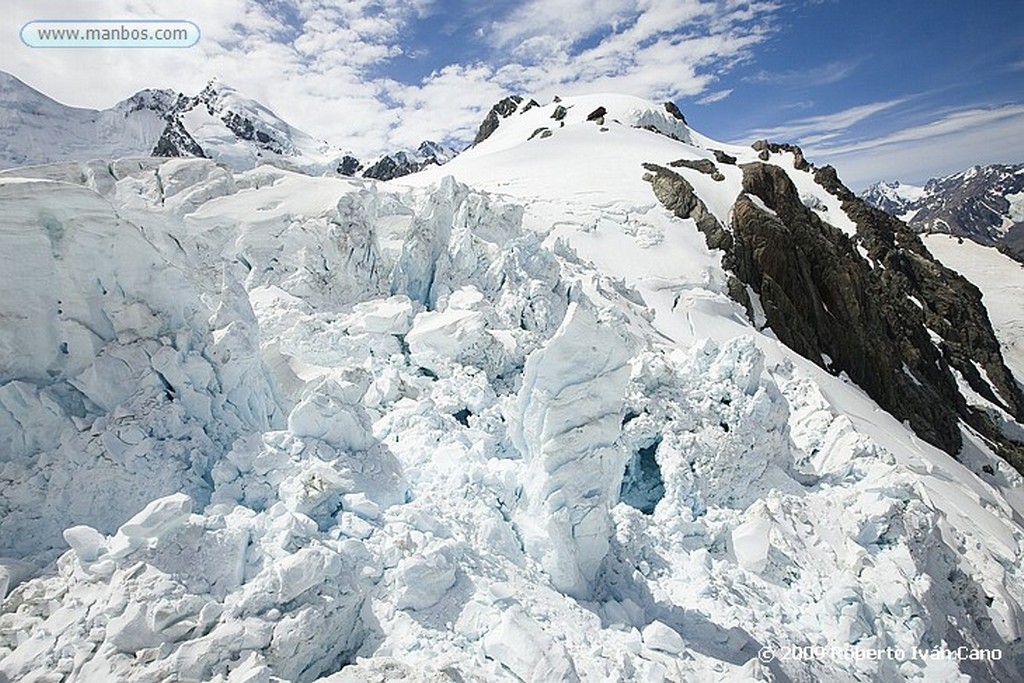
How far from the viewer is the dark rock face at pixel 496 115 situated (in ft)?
218

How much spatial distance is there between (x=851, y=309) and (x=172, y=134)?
97624 mm

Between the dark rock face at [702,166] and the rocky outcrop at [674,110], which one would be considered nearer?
the dark rock face at [702,166]

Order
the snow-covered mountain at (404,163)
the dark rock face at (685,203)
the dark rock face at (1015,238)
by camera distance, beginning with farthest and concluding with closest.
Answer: the dark rock face at (1015,238)
the snow-covered mountain at (404,163)
the dark rock face at (685,203)

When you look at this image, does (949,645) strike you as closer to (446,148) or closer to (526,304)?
(526,304)

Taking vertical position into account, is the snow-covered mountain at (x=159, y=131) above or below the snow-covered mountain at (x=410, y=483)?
above

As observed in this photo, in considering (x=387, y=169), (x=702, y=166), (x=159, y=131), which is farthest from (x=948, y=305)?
(x=159, y=131)

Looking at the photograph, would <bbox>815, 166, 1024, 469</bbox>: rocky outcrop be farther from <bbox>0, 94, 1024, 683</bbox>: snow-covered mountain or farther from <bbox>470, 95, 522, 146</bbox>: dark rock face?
<bbox>470, 95, 522, 146</bbox>: dark rock face

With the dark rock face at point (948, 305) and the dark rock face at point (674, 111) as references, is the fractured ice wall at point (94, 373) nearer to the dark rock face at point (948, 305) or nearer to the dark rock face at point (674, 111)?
the dark rock face at point (948, 305)

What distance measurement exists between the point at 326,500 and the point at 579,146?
40.1 m

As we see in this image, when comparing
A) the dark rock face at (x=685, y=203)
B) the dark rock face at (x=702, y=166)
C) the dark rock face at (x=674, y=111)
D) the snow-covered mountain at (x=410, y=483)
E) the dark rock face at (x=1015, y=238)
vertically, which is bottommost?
the dark rock face at (x=1015, y=238)

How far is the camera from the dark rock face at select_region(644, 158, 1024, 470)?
2370 cm

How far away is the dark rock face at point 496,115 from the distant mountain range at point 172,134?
1474 centimetres

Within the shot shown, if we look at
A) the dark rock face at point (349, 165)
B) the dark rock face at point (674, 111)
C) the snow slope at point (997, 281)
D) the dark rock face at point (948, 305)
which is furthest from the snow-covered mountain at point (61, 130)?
the snow slope at point (997, 281)

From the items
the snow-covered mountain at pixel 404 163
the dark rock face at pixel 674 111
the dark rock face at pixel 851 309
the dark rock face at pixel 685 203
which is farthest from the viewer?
the snow-covered mountain at pixel 404 163
